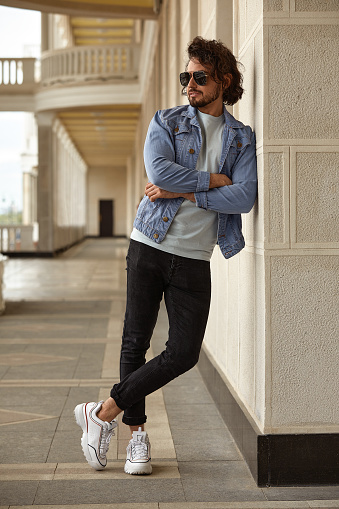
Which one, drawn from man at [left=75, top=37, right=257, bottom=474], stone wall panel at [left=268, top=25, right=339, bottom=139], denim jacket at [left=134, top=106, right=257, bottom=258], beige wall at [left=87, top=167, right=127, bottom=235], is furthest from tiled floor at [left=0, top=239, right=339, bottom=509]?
beige wall at [left=87, top=167, right=127, bottom=235]

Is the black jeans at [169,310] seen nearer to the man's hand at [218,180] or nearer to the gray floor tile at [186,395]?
the man's hand at [218,180]

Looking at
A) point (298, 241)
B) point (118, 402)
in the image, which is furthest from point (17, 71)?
point (298, 241)

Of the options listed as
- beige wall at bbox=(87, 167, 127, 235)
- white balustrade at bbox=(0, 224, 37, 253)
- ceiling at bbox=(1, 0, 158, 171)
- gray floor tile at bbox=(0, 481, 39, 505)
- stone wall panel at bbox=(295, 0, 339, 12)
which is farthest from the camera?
beige wall at bbox=(87, 167, 127, 235)

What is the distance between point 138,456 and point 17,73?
20.1 metres

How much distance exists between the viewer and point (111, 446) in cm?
375

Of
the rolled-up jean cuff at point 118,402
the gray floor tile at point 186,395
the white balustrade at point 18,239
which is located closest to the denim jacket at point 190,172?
the rolled-up jean cuff at point 118,402

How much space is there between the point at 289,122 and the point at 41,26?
20.9 metres

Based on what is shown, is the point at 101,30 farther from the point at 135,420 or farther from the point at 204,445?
the point at 135,420

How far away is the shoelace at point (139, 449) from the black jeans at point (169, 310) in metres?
0.16

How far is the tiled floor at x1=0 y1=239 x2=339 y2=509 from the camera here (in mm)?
3004

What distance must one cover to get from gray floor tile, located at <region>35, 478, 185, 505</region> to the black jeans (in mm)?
351

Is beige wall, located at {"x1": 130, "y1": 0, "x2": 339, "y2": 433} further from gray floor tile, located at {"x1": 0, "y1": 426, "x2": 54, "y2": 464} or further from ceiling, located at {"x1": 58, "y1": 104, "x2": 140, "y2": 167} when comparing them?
ceiling, located at {"x1": 58, "y1": 104, "x2": 140, "y2": 167}

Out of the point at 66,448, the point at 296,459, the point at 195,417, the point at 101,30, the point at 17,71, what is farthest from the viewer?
the point at 101,30

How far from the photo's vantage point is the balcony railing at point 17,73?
71.1 feet
